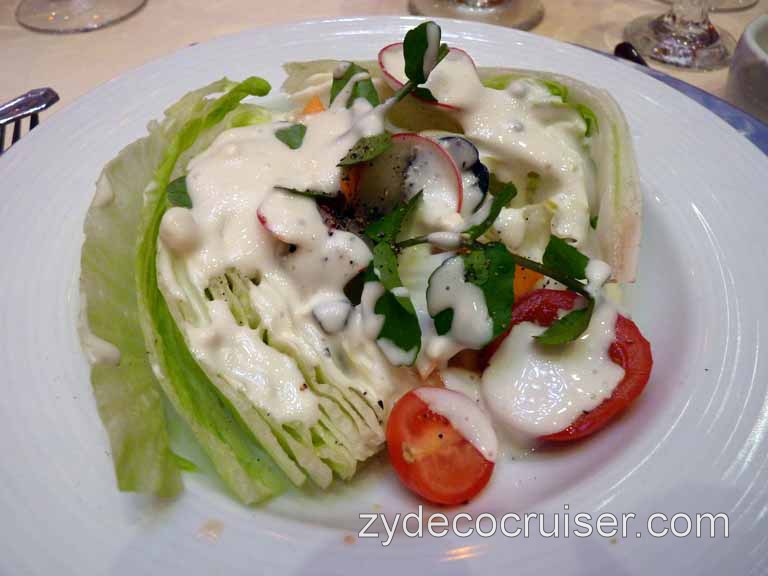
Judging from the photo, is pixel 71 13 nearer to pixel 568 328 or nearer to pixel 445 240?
pixel 445 240

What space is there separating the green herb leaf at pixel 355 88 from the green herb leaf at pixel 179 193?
61cm

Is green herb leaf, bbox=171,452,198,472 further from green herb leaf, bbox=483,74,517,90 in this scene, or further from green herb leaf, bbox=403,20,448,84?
green herb leaf, bbox=483,74,517,90

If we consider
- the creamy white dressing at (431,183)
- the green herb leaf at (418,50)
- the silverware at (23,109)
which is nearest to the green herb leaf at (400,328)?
the creamy white dressing at (431,183)

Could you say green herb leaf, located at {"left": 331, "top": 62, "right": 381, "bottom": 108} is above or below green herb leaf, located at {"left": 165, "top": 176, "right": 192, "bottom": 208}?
above

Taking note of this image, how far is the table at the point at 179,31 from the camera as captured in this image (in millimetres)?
3193

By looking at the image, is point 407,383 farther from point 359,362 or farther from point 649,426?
point 649,426

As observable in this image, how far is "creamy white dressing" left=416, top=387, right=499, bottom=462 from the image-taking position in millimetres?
1584

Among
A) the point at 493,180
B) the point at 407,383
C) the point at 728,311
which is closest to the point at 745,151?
the point at 728,311

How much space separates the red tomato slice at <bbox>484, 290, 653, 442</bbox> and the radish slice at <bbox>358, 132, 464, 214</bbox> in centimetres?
36

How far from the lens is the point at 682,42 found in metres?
3.29

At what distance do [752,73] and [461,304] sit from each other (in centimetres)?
168

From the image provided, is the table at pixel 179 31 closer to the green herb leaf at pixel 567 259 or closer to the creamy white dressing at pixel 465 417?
the green herb leaf at pixel 567 259

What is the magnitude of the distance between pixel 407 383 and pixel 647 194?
1064 millimetres

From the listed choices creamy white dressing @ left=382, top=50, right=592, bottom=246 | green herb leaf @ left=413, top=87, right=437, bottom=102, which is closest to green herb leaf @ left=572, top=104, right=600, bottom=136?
creamy white dressing @ left=382, top=50, right=592, bottom=246
